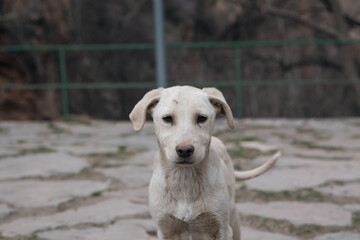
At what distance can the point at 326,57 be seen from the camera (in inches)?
470

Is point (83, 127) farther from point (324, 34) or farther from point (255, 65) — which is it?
point (324, 34)

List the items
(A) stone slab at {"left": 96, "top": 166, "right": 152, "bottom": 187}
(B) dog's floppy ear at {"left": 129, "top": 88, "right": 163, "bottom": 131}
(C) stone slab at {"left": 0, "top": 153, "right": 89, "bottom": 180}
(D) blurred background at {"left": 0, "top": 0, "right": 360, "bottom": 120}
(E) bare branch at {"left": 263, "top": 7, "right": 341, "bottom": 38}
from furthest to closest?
(D) blurred background at {"left": 0, "top": 0, "right": 360, "bottom": 120} → (E) bare branch at {"left": 263, "top": 7, "right": 341, "bottom": 38} → (C) stone slab at {"left": 0, "top": 153, "right": 89, "bottom": 180} → (A) stone slab at {"left": 96, "top": 166, "right": 152, "bottom": 187} → (B) dog's floppy ear at {"left": 129, "top": 88, "right": 163, "bottom": 131}

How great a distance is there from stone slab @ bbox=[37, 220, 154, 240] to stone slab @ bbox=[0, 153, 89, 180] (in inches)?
66.6

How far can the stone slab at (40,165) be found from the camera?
5.26m

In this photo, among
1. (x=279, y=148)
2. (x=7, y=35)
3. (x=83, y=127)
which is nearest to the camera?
(x=279, y=148)

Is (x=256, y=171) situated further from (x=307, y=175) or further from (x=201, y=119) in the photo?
(x=307, y=175)

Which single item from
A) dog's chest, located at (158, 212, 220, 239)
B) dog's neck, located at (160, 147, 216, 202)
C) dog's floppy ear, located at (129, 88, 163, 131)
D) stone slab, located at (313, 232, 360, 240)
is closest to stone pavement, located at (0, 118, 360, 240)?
stone slab, located at (313, 232, 360, 240)

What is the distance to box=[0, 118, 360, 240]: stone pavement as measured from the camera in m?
3.65

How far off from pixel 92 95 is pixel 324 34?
5307mm

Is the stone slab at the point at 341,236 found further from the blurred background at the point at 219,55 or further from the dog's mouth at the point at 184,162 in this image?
the blurred background at the point at 219,55

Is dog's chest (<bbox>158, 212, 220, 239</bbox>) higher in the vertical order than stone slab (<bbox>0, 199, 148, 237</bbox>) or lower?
higher

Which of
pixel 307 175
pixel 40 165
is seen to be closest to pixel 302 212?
pixel 307 175

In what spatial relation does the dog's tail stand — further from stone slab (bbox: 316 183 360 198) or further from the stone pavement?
stone slab (bbox: 316 183 360 198)

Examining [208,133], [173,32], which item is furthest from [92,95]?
[208,133]
